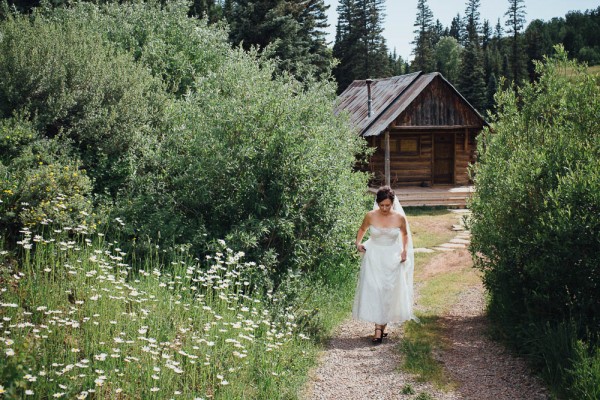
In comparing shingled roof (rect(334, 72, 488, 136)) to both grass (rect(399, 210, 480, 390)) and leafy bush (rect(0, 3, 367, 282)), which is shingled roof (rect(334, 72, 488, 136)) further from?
leafy bush (rect(0, 3, 367, 282))

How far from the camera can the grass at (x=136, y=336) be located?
4898 millimetres

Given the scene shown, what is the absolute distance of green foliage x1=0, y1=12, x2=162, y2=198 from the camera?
10000mm

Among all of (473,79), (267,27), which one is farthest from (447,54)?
(267,27)

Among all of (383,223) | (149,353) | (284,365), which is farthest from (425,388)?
(149,353)

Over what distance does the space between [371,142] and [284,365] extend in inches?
809

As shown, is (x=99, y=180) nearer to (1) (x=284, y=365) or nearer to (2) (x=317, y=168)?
(2) (x=317, y=168)

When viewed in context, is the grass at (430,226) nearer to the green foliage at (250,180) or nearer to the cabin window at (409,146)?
the cabin window at (409,146)

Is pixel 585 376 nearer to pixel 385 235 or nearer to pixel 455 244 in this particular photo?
pixel 385 235

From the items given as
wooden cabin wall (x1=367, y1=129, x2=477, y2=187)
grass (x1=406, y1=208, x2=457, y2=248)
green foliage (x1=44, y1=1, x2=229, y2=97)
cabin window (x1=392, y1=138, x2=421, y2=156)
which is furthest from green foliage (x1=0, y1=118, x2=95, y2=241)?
Result: cabin window (x1=392, y1=138, x2=421, y2=156)

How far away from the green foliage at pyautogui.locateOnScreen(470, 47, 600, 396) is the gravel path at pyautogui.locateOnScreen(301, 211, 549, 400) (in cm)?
40

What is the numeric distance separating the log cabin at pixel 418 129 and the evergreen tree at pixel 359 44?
2256cm

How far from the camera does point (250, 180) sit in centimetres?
856

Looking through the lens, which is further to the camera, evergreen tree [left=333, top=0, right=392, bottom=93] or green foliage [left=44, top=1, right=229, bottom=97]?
evergreen tree [left=333, top=0, right=392, bottom=93]

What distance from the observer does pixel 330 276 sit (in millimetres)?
9977
